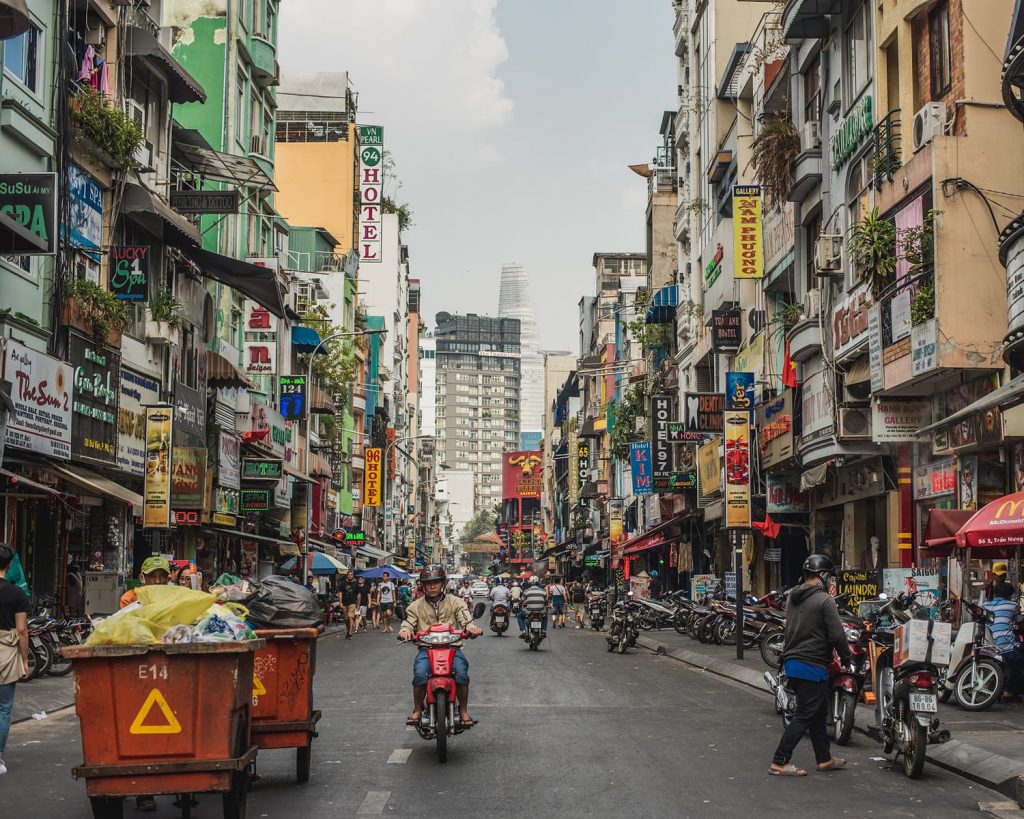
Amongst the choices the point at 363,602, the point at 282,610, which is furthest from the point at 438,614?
the point at 363,602

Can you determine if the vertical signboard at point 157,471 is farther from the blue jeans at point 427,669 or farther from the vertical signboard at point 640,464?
the vertical signboard at point 640,464

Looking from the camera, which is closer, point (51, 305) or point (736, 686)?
point (736, 686)

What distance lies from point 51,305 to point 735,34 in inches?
→ 1176

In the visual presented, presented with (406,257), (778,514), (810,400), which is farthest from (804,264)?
(406,257)

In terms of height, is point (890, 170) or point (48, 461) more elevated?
point (890, 170)

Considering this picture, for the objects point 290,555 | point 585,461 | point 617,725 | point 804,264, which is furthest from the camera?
point 585,461

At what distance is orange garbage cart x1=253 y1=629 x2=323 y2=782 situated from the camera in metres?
10.6

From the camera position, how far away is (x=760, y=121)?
3706 centimetres

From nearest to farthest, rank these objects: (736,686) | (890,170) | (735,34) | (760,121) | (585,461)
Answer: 1. (736,686)
2. (890,170)
3. (760,121)
4. (735,34)
5. (585,461)

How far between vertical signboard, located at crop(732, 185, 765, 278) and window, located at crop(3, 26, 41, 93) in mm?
18479

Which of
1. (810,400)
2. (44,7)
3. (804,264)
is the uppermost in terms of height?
(44,7)

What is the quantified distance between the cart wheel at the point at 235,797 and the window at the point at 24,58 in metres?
17.2

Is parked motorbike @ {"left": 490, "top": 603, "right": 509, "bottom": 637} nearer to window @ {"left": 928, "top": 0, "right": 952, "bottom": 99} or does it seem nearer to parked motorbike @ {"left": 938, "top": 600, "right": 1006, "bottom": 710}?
window @ {"left": 928, "top": 0, "right": 952, "bottom": 99}

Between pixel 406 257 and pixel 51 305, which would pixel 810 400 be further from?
pixel 406 257
